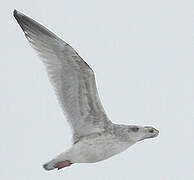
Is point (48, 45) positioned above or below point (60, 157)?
above

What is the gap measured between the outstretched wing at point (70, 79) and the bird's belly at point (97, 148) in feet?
0.83

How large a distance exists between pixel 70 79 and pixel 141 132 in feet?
5.58

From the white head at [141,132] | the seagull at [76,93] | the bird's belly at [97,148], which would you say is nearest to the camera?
the bird's belly at [97,148]

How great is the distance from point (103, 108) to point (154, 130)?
1.25m

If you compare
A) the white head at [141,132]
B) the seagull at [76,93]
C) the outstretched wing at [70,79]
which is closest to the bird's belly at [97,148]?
the seagull at [76,93]

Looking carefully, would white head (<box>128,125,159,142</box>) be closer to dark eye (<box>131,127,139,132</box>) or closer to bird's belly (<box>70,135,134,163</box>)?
dark eye (<box>131,127,139,132</box>)

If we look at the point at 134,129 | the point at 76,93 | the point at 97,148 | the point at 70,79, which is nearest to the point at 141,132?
the point at 134,129

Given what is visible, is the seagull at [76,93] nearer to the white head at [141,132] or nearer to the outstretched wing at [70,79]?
the outstretched wing at [70,79]

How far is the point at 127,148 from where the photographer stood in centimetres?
1958

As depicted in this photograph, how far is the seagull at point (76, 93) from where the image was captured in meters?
19.3

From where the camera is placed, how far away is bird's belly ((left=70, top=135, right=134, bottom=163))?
19125 mm

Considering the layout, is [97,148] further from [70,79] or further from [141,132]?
[70,79]

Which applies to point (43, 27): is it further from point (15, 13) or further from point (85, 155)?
point (85, 155)

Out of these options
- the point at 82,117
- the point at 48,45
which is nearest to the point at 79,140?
the point at 82,117
